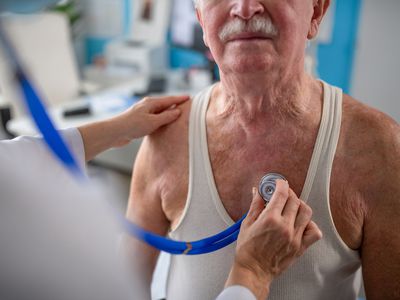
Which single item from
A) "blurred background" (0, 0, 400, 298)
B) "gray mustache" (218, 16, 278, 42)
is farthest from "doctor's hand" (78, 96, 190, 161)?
"blurred background" (0, 0, 400, 298)

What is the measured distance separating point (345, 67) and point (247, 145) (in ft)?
7.99

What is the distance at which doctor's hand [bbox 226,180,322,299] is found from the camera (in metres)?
0.71

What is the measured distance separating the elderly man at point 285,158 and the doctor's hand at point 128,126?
5 centimetres

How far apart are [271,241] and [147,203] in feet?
1.68

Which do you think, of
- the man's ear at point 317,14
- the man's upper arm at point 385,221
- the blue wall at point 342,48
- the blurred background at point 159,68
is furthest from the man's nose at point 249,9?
the blue wall at point 342,48

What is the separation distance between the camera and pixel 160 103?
43.7 inches

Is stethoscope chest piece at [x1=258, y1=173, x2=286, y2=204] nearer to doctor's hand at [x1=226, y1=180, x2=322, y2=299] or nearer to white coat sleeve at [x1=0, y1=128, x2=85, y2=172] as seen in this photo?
doctor's hand at [x1=226, y1=180, x2=322, y2=299]

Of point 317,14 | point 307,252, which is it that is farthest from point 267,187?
point 317,14

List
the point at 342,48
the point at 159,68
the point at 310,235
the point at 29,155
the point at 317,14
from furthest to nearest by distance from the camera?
the point at 159,68 → the point at 342,48 → the point at 317,14 → the point at 310,235 → the point at 29,155

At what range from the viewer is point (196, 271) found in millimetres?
1019

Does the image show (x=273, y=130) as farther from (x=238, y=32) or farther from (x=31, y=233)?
(x=31, y=233)

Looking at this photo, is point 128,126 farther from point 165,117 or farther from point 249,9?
point 249,9

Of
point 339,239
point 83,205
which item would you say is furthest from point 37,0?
point 339,239

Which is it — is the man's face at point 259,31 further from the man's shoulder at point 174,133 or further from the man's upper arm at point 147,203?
the man's upper arm at point 147,203
